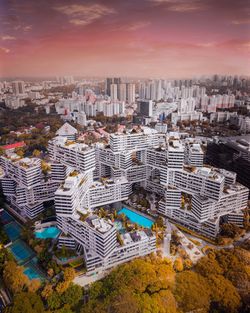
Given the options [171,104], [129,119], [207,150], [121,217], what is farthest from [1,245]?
[171,104]

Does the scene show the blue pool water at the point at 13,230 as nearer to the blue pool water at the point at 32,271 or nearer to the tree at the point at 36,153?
the blue pool water at the point at 32,271

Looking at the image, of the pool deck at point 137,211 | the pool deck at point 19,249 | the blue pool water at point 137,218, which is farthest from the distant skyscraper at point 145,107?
the pool deck at point 19,249

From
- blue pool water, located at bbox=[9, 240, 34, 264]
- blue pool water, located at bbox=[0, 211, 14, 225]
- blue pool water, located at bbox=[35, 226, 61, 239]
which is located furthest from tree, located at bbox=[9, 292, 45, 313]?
blue pool water, located at bbox=[0, 211, 14, 225]

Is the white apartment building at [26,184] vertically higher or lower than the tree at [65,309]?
higher

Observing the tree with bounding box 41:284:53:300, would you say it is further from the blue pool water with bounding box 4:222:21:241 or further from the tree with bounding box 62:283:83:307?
the blue pool water with bounding box 4:222:21:241

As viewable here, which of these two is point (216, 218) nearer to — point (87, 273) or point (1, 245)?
point (87, 273)

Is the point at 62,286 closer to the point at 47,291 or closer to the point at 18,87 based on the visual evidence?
the point at 47,291

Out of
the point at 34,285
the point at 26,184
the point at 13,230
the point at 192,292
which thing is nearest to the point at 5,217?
the point at 13,230
